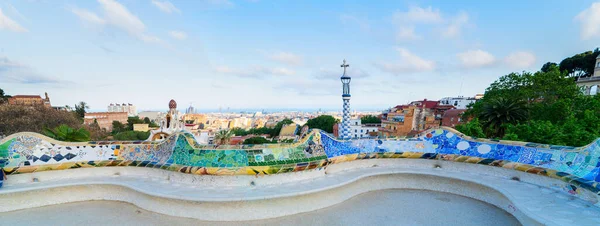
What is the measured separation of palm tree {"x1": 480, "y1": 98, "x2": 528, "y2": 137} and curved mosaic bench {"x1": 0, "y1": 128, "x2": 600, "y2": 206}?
22.7ft

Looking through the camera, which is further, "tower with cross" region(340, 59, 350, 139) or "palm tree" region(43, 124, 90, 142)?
"tower with cross" region(340, 59, 350, 139)

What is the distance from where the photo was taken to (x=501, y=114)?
14.0 m

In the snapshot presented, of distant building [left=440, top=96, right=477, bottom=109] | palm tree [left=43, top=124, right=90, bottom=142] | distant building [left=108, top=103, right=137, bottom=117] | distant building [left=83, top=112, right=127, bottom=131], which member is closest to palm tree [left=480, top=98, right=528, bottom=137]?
palm tree [left=43, top=124, right=90, bottom=142]

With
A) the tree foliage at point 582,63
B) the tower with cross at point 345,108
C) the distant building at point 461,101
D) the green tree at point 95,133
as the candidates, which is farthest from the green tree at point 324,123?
the tower with cross at point 345,108

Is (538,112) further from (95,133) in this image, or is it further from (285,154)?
(95,133)

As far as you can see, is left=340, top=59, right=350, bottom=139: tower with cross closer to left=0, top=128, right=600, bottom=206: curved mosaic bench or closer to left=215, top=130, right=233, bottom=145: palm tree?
left=0, top=128, right=600, bottom=206: curved mosaic bench

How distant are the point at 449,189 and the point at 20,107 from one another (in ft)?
96.1

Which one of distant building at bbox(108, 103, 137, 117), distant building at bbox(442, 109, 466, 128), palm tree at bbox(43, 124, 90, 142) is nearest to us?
palm tree at bbox(43, 124, 90, 142)

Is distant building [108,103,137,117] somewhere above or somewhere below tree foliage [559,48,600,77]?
below

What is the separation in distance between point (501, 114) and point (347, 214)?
1210 centimetres

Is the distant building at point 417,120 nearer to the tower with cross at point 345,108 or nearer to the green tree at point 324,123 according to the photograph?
the green tree at point 324,123

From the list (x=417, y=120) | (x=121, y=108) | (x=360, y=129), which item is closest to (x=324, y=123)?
(x=360, y=129)

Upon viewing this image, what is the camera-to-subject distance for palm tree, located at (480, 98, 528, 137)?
45.2ft

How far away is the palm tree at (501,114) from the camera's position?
13.8 metres
